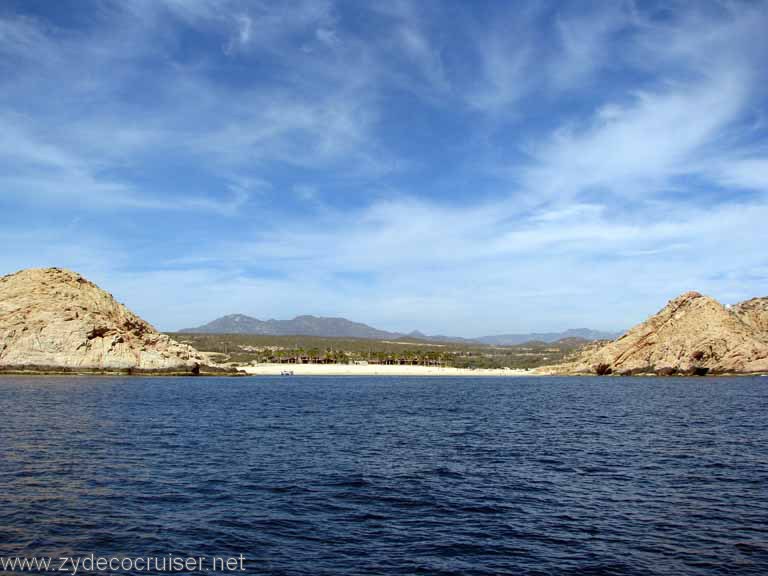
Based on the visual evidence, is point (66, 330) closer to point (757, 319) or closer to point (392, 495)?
point (392, 495)

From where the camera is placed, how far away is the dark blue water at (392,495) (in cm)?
1992

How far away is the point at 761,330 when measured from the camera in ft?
619

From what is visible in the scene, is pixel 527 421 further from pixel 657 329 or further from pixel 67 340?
pixel 657 329

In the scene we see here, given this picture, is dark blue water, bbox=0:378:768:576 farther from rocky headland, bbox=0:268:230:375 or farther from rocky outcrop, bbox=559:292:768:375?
rocky outcrop, bbox=559:292:768:375

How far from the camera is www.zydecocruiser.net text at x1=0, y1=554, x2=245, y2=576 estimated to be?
1798 centimetres

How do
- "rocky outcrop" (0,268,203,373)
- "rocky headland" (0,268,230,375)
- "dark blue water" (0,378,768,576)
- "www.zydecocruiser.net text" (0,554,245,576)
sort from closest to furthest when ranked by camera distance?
"www.zydecocruiser.net text" (0,554,245,576) → "dark blue water" (0,378,768,576) → "rocky headland" (0,268,230,375) → "rocky outcrop" (0,268,203,373)

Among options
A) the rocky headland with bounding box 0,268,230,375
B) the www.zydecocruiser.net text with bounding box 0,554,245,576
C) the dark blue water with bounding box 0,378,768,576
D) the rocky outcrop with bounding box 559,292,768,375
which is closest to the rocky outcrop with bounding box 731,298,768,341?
the rocky outcrop with bounding box 559,292,768,375

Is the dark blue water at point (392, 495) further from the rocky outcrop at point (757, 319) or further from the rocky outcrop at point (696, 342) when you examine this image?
the rocky outcrop at point (757, 319)

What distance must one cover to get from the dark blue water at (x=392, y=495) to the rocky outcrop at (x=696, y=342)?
13066 centimetres

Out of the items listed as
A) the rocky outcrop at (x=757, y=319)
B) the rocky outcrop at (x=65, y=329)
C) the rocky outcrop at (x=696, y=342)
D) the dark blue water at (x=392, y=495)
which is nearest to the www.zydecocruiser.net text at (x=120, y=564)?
the dark blue water at (x=392, y=495)

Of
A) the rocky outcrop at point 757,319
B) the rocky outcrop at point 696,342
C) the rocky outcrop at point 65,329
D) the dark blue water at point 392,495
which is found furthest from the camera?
the rocky outcrop at point 757,319

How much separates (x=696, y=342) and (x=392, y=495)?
559ft

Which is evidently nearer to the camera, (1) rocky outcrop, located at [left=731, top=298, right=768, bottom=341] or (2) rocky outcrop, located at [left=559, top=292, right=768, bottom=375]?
(2) rocky outcrop, located at [left=559, top=292, right=768, bottom=375]

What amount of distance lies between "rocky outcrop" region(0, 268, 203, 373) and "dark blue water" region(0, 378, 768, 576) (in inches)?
3722
